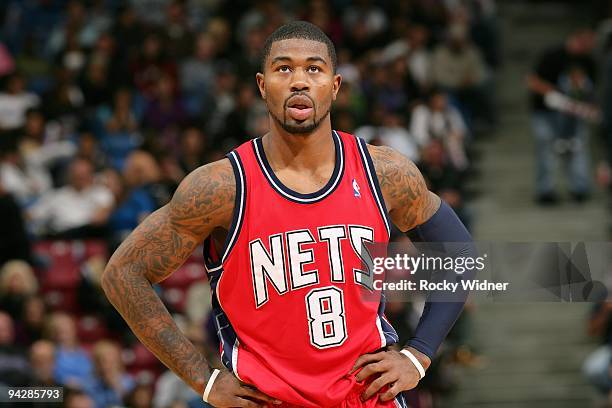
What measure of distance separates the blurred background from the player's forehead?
14.7ft

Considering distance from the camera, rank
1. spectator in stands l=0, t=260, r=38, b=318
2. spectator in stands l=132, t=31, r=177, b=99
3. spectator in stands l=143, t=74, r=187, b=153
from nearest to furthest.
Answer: spectator in stands l=0, t=260, r=38, b=318
spectator in stands l=143, t=74, r=187, b=153
spectator in stands l=132, t=31, r=177, b=99

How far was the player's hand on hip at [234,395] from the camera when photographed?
4469 mm

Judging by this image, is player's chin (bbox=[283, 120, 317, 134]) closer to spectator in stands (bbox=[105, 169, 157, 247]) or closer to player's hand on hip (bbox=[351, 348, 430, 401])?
player's hand on hip (bbox=[351, 348, 430, 401])

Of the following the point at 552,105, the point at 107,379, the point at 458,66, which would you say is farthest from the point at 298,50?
the point at 458,66

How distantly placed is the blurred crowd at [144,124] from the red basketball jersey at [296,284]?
411 centimetres

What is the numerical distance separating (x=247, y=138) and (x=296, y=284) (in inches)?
335

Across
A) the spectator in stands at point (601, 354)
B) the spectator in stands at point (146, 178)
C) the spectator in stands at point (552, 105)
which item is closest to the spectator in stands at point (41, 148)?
the spectator in stands at point (146, 178)

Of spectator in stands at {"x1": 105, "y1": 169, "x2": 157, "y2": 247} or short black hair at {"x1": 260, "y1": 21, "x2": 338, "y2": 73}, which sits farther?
spectator in stands at {"x1": 105, "y1": 169, "x2": 157, "y2": 247}

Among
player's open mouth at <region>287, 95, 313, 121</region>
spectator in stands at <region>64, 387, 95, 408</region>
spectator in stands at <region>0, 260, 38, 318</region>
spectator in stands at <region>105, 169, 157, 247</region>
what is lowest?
spectator in stands at <region>64, 387, 95, 408</region>

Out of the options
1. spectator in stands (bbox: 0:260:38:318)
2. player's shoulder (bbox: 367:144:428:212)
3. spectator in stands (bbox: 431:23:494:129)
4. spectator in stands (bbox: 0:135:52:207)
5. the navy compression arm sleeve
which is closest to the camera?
player's shoulder (bbox: 367:144:428:212)

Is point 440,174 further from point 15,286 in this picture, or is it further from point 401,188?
point 401,188

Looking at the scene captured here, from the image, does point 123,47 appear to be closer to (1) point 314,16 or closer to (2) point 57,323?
(1) point 314,16

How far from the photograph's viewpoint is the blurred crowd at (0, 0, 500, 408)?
986 cm

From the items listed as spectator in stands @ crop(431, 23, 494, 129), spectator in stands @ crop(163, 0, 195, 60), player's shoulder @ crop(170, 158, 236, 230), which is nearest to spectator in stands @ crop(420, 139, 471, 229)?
spectator in stands @ crop(431, 23, 494, 129)
